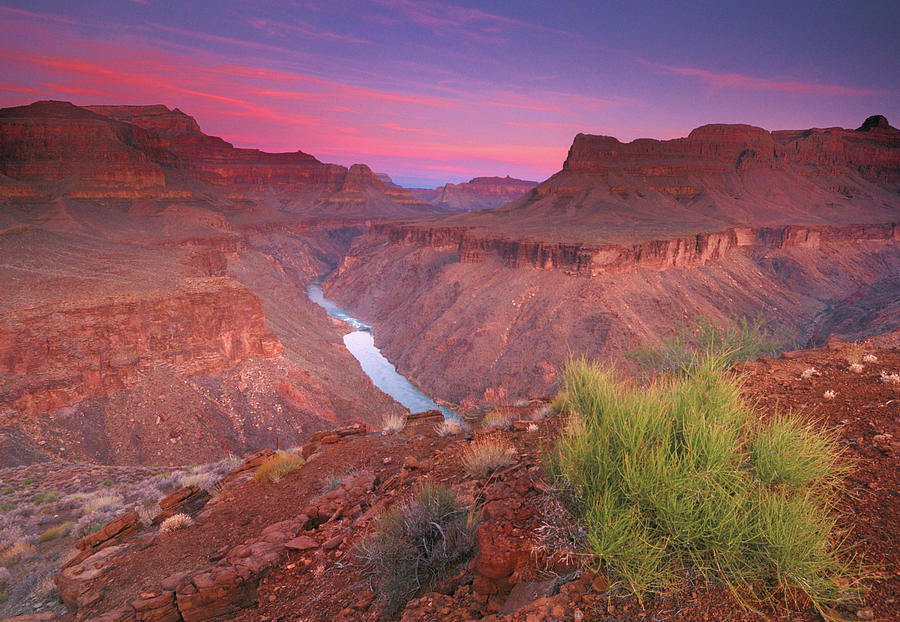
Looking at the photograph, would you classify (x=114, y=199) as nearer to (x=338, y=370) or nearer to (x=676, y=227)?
(x=338, y=370)

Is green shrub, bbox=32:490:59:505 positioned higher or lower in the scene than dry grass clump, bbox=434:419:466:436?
lower

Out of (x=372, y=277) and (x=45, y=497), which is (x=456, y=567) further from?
(x=372, y=277)

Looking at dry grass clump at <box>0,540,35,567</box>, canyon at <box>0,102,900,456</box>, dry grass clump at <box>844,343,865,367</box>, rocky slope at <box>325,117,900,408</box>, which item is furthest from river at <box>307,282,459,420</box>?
dry grass clump at <box>844,343,865,367</box>

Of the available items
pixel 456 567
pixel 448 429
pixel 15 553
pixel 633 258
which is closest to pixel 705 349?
pixel 448 429

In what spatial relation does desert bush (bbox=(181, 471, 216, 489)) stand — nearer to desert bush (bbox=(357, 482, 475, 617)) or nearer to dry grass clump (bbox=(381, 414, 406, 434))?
dry grass clump (bbox=(381, 414, 406, 434))

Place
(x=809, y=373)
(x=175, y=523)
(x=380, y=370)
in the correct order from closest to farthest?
(x=175, y=523)
(x=809, y=373)
(x=380, y=370)

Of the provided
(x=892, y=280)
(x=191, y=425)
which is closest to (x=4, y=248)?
(x=191, y=425)
